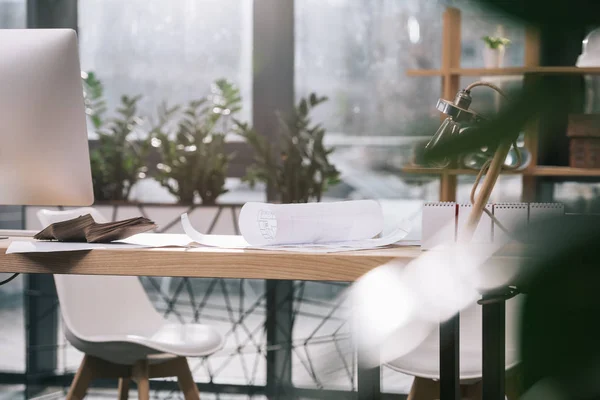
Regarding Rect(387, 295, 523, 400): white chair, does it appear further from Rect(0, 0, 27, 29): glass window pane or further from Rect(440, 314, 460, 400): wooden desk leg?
Rect(0, 0, 27, 29): glass window pane

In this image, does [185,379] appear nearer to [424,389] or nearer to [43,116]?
[424,389]

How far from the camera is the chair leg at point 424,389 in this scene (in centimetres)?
198

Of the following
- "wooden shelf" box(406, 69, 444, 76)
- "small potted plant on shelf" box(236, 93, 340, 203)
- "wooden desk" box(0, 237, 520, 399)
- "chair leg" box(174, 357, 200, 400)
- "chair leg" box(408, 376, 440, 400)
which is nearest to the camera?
"wooden desk" box(0, 237, 520, 399)

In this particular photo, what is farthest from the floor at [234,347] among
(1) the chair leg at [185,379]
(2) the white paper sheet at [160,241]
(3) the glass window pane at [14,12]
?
(2) the white paper sheet at [160,241]

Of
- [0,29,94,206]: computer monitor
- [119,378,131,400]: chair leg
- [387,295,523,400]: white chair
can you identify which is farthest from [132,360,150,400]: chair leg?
[0,29,94,206]: computer monitor

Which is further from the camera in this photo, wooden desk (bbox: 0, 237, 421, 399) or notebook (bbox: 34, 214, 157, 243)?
notebook (bbox: 34, 214, 157, 243)

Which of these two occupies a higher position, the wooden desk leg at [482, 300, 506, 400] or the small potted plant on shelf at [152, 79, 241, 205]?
the small potted plant on shelf at [152, 79, 241, 205]

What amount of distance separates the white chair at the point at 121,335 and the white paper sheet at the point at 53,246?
88 centimetres

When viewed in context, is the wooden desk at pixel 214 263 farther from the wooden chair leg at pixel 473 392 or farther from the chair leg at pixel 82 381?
the chair leg at pixel 82 381

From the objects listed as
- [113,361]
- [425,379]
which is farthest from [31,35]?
[425,379]

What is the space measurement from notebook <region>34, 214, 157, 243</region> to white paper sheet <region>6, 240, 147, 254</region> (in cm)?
2

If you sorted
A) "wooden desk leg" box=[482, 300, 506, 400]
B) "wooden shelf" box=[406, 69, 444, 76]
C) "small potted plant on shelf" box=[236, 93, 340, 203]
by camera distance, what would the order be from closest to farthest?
"wooden desk leg" box=[482, 300, 506, 400]
"small potted plant on shelf" box=[236, 93, 340, 203]
"wooden shelf" box=[406, 69, 444, 76]

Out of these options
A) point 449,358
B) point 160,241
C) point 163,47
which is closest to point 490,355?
point 449,358

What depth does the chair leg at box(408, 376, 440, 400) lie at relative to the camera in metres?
1.98
